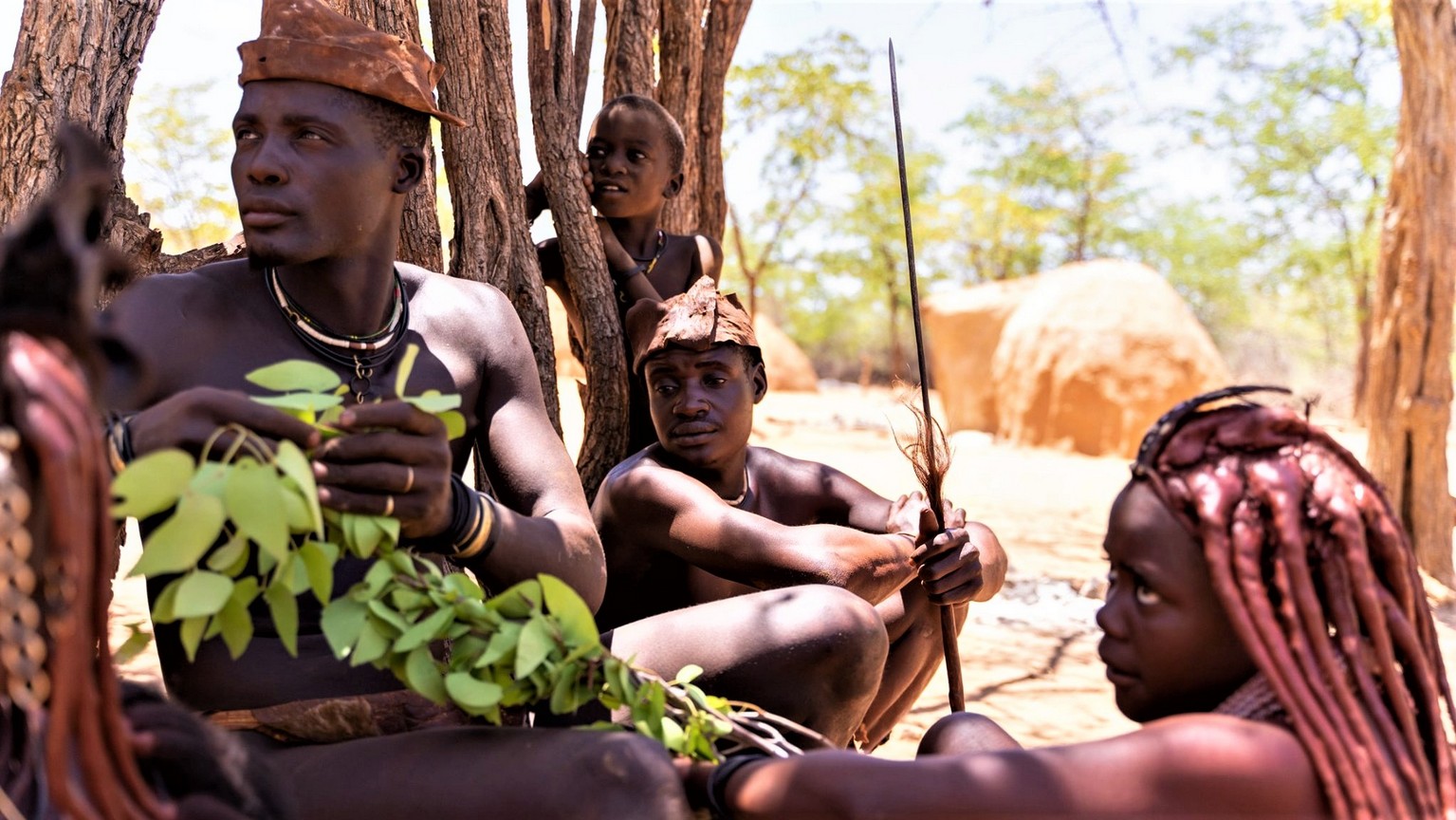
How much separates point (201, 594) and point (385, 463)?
288mm

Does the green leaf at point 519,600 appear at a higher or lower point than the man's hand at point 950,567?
higher

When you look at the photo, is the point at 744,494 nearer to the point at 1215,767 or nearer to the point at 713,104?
the point at 1215,767

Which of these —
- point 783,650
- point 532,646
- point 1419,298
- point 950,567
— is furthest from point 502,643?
point 1419,298

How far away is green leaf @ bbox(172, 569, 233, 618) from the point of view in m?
1.59

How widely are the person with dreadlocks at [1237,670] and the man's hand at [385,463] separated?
64 cm

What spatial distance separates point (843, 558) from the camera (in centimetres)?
294

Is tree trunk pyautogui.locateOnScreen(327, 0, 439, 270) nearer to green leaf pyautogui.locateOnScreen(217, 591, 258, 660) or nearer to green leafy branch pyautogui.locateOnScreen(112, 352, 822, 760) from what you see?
green leafy branch pyautogui.locateOnScreen(112, 352, 822, 760)

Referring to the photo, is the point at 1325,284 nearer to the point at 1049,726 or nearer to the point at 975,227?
the point at 975,227

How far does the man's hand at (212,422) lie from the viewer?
1.63 meters

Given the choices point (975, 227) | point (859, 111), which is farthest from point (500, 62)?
point (975, 227)

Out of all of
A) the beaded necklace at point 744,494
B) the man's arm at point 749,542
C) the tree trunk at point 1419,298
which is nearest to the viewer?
the man's arm at point 749,542

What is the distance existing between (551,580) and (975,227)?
27516 mm

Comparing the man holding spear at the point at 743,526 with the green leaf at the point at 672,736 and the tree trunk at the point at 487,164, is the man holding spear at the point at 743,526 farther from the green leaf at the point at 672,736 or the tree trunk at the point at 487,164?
the green leaf at the point at 672,736

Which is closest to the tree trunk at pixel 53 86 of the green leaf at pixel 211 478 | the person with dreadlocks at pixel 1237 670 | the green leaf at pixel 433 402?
the green leaf at pixel 433 402
